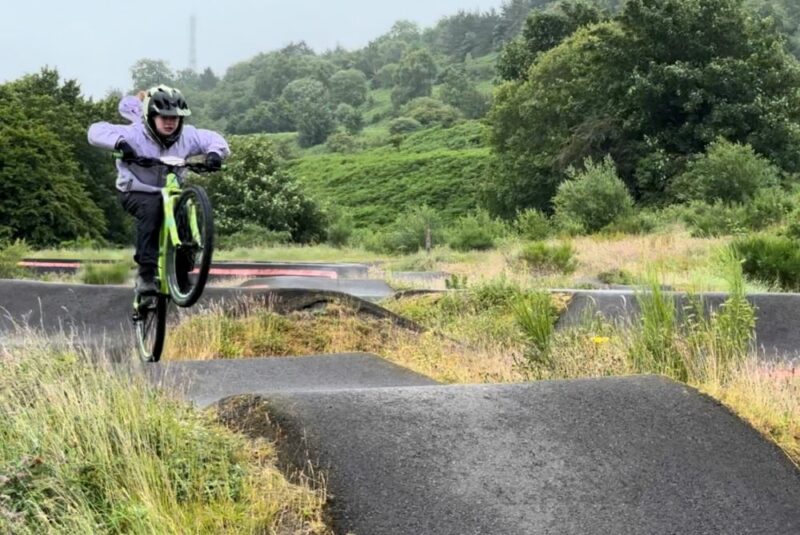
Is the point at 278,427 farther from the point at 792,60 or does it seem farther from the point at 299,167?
the point at 299,167

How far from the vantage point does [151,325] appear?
8664mm

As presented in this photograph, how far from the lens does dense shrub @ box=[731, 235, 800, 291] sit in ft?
56.0

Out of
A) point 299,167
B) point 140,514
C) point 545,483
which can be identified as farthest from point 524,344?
point 299,167

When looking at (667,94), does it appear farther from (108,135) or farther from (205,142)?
(108,135)

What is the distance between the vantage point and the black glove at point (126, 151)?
7.69 metres

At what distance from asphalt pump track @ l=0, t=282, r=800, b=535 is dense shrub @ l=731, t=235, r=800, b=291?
11.2 metres

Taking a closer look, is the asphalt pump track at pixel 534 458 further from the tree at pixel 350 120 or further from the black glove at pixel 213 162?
the tree at pixel 350 120

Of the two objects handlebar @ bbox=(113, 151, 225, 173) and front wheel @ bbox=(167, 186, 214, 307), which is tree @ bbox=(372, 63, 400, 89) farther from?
front wheel @ bbox=(167, 186, 214, 307)

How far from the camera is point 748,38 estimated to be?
149 feet

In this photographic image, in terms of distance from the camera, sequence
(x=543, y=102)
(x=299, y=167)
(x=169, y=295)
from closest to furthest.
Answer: (x=169, y=295) < (x=543, y=102) < (x=299, y=167)

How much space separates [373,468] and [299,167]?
8481cm

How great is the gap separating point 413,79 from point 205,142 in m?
142

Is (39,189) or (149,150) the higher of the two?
(39,189)

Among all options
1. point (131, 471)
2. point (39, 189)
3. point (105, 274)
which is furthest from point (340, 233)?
point (131, 471)
